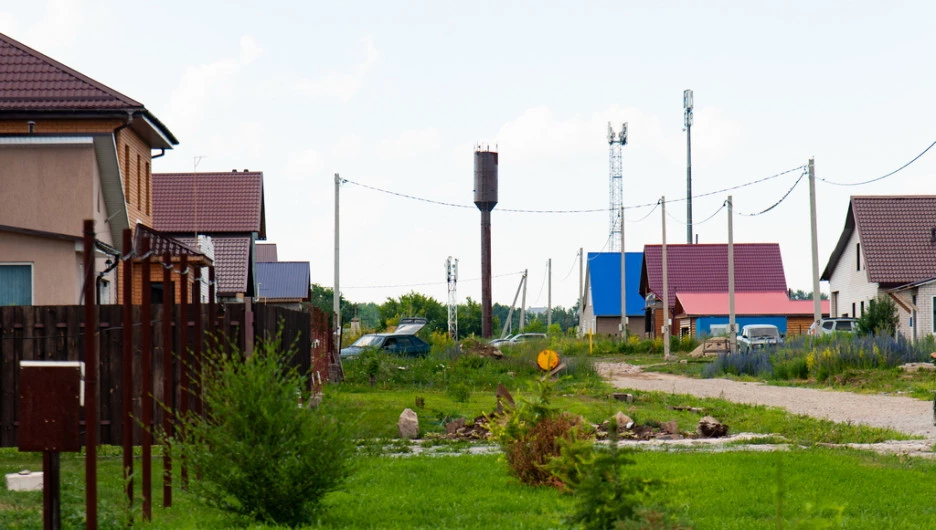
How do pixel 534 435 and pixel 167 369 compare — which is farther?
pixel 534 435

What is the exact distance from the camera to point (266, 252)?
2756 inches

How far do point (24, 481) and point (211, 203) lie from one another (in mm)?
32412

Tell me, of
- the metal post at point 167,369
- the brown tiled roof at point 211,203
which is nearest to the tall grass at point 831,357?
the brown tiled roof at point 211,203

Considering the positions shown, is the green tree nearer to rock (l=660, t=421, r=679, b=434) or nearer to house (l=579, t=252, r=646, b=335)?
rock (l=660, t=421, r=679, b=434)

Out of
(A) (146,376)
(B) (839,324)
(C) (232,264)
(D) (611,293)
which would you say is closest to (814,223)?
(B) (839,324)

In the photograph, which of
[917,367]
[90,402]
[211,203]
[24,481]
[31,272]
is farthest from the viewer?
[211,203]

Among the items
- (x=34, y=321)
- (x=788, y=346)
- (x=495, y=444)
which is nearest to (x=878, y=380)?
(x=788, y=346)

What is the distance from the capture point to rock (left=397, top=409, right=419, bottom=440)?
16.2 metres

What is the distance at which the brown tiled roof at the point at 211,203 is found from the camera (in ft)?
135

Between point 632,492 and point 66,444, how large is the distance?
357 cm

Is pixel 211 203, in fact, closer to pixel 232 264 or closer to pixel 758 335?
pixel 232 264

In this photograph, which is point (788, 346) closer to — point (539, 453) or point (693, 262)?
point (539, 453)

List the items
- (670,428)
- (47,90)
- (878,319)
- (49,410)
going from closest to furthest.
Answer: (49,410), (670,428), (47,90), (878,319)

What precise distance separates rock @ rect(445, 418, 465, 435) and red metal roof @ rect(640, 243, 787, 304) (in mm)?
52180
